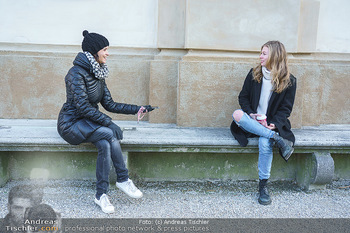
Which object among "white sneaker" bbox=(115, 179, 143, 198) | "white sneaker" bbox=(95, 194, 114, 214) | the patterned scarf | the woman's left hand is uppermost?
the patterned scarf

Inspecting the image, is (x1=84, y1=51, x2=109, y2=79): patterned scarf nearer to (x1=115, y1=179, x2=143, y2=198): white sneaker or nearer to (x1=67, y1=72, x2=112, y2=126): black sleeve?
(x1=67, y1=72, x2=112, y2=126): black sleeve

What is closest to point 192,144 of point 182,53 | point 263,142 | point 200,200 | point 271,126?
point 200,200

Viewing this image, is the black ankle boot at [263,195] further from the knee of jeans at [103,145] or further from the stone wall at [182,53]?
the knee of jeans at [103,145]

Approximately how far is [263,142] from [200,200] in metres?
0.86

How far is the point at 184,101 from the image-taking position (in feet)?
12.9

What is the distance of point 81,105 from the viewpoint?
2.88 metres

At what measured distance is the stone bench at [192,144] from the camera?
3.24 metres

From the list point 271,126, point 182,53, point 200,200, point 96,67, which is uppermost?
point 182,53

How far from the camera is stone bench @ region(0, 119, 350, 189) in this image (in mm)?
3240

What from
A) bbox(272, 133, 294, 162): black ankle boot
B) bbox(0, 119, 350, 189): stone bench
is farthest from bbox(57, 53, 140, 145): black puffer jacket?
bbox(272, 133, 294, 162): black ankle boot

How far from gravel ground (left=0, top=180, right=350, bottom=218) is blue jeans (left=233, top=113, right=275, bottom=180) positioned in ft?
1.14

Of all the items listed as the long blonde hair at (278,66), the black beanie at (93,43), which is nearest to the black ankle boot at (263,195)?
the long blonde hair at (278,66)

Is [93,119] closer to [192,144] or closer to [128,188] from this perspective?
[128,188]

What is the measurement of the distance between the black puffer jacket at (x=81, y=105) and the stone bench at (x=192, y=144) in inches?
10.5
